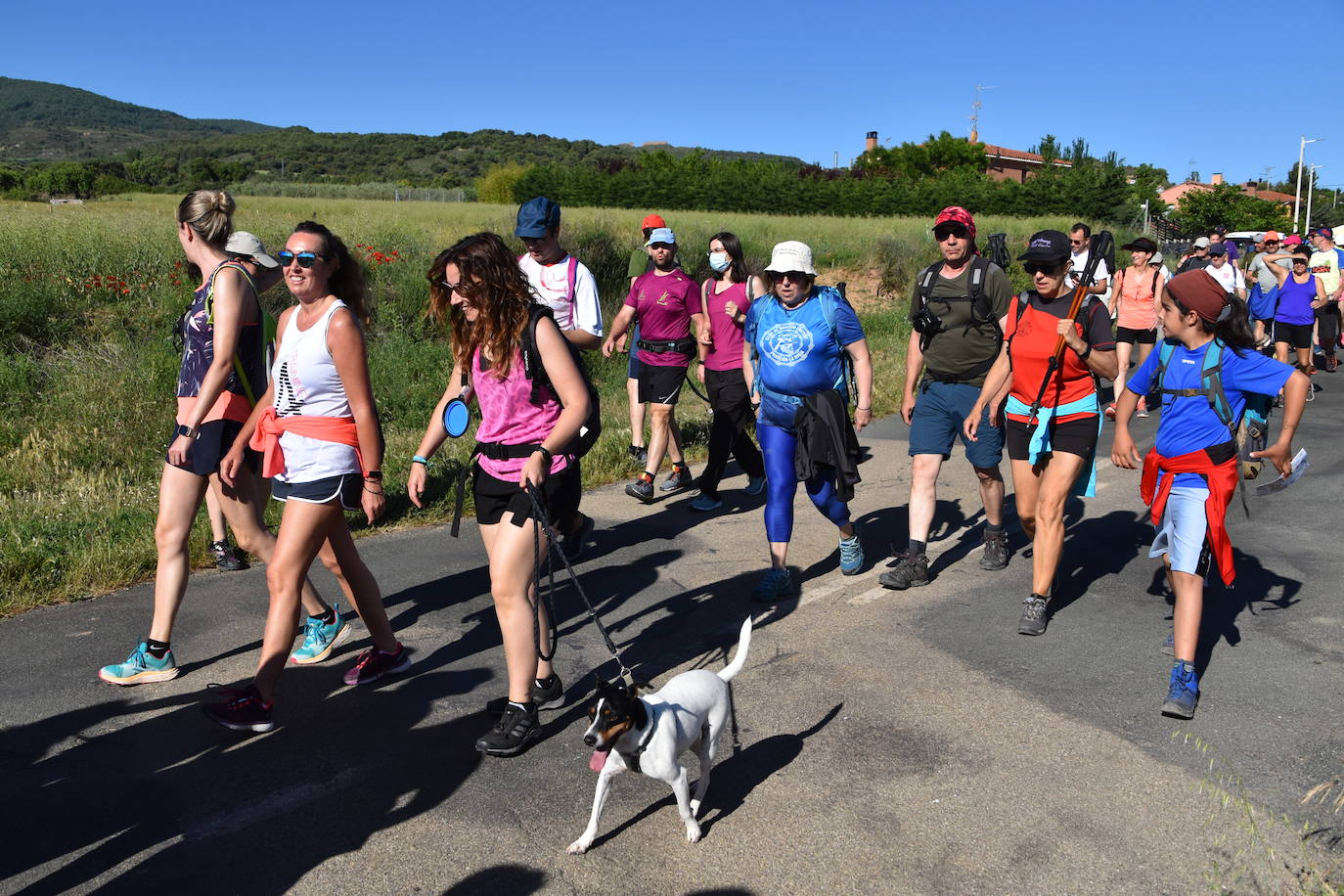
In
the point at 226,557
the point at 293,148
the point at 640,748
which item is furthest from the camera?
the point at 293,148

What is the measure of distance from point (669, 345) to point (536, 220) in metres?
2.12

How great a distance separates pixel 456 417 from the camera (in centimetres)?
394

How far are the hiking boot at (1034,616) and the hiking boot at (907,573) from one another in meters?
0.73

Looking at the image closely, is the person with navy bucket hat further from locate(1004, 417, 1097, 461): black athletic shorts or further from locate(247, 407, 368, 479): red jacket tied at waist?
locate(1004, 417, 1097, 461): black athletic shorts

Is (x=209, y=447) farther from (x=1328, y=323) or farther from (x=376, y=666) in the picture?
(x=1328, y=323)

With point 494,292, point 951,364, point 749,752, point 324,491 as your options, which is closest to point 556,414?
point 494,292

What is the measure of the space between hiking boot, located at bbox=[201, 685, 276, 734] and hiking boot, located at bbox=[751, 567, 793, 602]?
2555 millimetres

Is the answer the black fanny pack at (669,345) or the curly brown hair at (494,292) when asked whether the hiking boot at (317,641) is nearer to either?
the curly brown hair at (494,292)

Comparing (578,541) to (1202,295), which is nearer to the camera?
(1202,295)

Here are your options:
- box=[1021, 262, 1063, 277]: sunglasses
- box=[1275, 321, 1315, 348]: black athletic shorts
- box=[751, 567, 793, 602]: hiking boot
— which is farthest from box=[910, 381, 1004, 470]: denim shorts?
box=[1275, 321, 1315, 348]: black athletic shorts

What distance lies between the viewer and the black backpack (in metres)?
3.73

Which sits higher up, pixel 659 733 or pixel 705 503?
pixel 659 733

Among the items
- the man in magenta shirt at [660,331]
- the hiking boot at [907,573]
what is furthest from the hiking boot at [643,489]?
the hiking boot at [907,573]

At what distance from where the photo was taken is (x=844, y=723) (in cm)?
414
